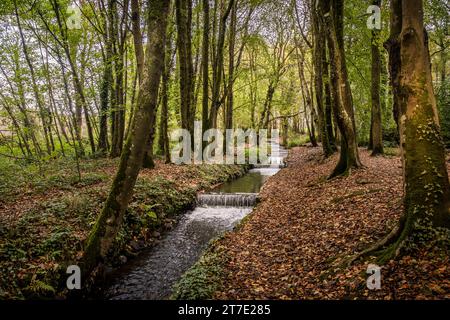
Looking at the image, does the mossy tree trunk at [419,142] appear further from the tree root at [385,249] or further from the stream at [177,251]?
the stream at [177,251]

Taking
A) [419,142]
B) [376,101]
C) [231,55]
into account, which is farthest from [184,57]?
[419,142]

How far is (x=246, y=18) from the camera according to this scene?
25.6m

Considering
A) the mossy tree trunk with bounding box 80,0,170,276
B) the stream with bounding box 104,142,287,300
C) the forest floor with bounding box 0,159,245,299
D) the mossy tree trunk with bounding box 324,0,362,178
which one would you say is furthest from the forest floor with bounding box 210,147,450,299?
the forest floor with bounding box 0,159,245,299

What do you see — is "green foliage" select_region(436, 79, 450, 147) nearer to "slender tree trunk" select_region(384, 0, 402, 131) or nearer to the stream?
the stream

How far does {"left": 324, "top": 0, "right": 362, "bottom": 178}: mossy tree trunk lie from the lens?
11414 mm

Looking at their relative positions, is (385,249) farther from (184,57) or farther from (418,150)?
(184,57)

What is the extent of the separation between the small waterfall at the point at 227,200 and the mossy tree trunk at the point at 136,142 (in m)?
7.70

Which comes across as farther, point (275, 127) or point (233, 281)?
point (275, 127)

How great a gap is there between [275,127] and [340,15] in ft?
172

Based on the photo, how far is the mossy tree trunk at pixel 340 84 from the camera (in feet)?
37.4
